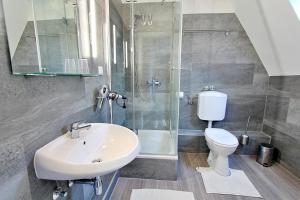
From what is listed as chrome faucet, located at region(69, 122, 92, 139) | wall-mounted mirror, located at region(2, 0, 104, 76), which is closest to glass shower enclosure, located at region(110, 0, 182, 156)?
wall-mounted mirror, located at region(2, 0, 104, 76)

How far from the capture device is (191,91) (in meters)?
2.63

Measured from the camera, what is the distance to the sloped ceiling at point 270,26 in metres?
1.72

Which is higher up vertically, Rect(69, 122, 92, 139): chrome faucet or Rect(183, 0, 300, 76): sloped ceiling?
Rect(183, 0, 300, 76): sloped ceiling

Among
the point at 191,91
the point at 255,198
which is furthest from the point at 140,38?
the point at 255,198

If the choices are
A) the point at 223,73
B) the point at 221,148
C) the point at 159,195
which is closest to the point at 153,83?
the point at 223,73

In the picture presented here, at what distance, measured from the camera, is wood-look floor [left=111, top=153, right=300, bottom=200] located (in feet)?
5.49

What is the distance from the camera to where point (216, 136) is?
Answer: 2068 mm

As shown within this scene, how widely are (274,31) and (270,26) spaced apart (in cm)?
8

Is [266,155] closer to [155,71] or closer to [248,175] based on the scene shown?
[248,175]

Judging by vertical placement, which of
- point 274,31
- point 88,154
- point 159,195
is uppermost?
point 274,31

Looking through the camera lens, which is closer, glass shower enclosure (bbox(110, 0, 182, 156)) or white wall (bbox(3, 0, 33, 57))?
white wall (bbox(3, 0, 33, 57))

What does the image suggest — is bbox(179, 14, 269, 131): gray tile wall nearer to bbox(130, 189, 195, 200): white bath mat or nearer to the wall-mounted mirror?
bbox(130, 189, 195, 200): white bath mat

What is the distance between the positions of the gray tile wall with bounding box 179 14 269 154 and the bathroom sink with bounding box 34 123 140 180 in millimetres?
1721

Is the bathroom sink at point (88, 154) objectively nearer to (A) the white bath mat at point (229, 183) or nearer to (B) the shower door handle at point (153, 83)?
(A) the white bath mat at point (229, 183)
